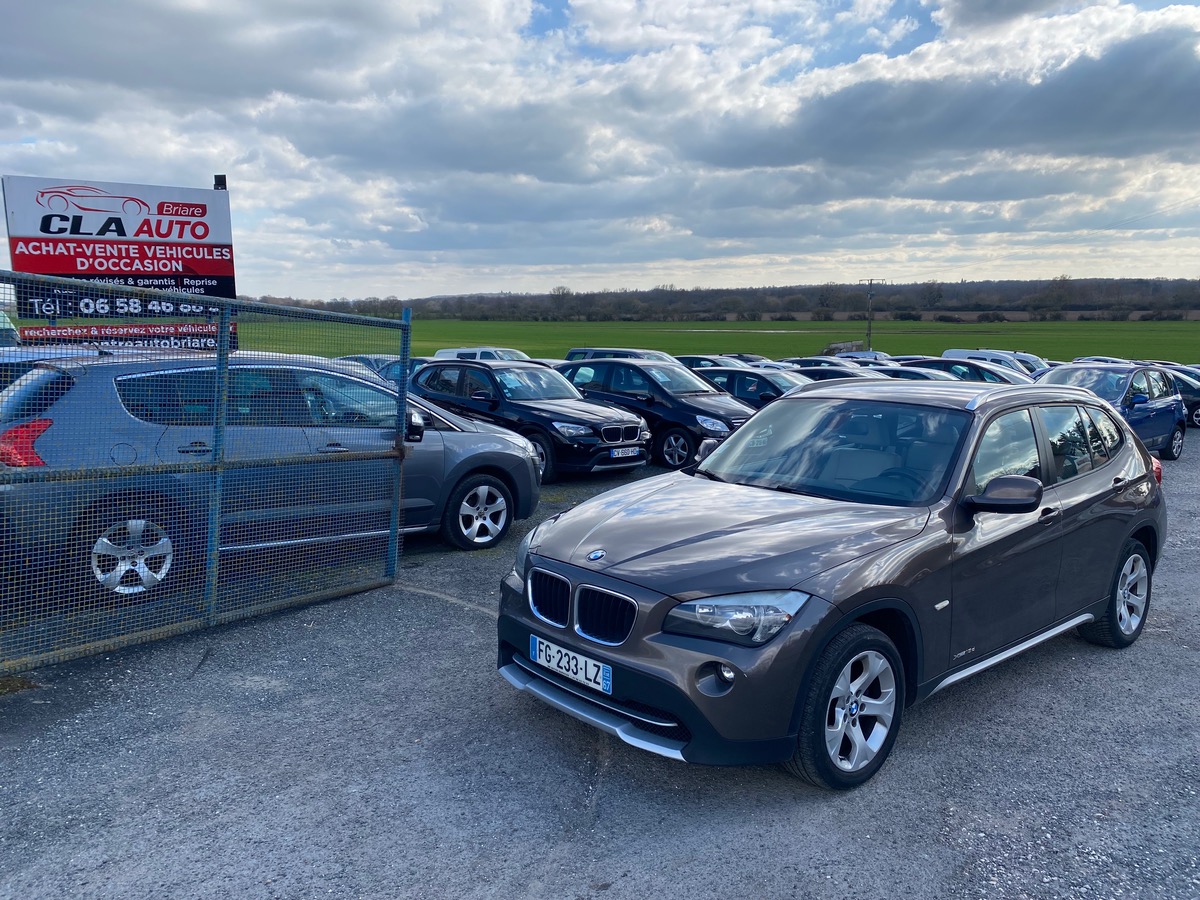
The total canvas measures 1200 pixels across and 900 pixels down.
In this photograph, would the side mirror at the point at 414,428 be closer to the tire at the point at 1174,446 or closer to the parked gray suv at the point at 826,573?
the parked gray suv at the point at 826,573

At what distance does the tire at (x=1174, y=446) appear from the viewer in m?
Result: 15.7

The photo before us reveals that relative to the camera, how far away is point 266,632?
18.7 ft

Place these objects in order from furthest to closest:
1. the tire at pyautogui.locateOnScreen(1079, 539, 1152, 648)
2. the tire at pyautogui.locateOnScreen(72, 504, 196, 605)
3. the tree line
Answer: the tree line
the tire at pyautogui.locateOnScreen(1079, 539, 1152, 648)
the tire at pyautogui.locateOnScreen(72, 504, 196, 605)

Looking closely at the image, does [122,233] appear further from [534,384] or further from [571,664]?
[571,664]

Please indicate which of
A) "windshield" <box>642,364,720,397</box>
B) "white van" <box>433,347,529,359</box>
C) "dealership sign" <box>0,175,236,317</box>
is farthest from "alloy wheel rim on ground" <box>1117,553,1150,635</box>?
"white van" <box>433,347,529,359</box>

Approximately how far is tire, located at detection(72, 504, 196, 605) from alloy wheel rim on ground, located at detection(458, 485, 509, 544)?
266 cm

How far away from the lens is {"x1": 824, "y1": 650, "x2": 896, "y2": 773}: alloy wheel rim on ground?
3.75m

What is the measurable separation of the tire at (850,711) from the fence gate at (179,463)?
3751 mm

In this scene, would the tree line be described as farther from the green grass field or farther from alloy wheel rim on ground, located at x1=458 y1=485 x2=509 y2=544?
alloy wheel rim on ground, located at x1=458 y1=485 x2=509 y2=544

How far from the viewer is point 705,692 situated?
3.51 meters

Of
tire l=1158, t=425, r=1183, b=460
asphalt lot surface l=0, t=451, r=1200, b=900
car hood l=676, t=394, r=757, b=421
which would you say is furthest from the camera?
tire l=1158, t=425, r=1183, b=460

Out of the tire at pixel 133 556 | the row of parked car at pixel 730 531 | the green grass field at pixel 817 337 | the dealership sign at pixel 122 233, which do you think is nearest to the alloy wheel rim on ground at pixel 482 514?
the row of parked car at pixel 730 531

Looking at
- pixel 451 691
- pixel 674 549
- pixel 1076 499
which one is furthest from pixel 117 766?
pixel 1076 499

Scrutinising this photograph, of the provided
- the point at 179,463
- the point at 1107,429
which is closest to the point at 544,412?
the point at 179,463
